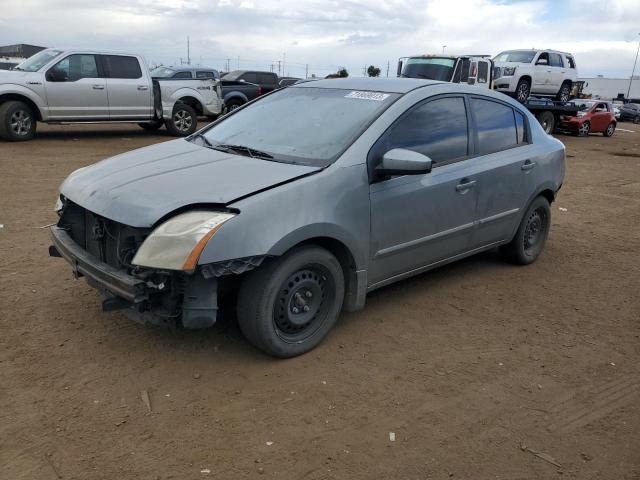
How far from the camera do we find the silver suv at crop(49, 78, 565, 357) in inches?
121

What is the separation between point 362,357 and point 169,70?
16.3 meters

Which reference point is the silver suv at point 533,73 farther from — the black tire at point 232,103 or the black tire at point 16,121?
the black tire at point 16,121

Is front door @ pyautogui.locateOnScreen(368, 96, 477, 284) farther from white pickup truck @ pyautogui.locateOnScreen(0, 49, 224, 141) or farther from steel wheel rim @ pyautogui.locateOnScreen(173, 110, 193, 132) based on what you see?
steel wheel rim @ pyautogui.locateOnScreen(173, 110, 193, 132)

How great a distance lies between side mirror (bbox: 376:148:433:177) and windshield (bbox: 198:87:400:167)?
282 millimetres

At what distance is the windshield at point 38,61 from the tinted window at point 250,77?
A: 10.9 meters

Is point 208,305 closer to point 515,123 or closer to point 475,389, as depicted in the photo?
point 475,389

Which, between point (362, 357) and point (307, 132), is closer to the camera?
point (362, 357)

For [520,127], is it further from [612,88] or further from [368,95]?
[612,88]

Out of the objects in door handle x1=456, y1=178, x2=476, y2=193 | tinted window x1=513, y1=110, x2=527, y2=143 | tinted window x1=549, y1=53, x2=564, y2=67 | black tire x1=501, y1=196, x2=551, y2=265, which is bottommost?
black tire x1=501, y1=196, x2=551, y2=265

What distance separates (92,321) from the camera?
12.7ft

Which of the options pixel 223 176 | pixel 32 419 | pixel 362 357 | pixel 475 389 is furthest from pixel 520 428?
pixel 32 419

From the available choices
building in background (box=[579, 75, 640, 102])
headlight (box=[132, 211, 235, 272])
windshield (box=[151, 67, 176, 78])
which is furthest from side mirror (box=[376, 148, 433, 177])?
building in background (box=[579, 75, 640, 102])

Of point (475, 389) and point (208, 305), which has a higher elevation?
point (208, 305)

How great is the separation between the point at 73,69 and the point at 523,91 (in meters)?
15.2
